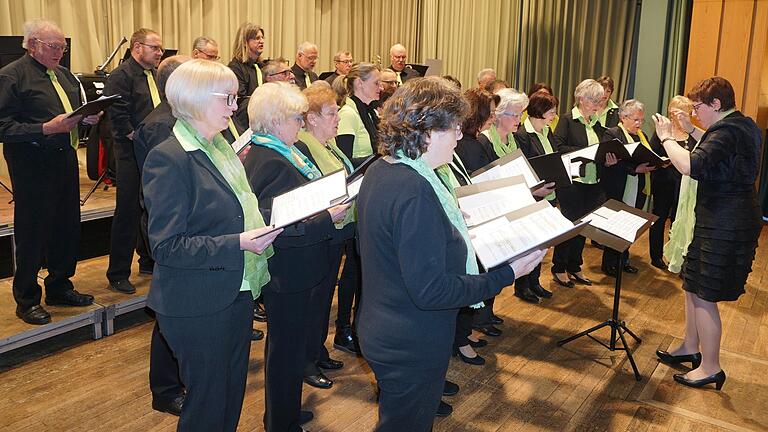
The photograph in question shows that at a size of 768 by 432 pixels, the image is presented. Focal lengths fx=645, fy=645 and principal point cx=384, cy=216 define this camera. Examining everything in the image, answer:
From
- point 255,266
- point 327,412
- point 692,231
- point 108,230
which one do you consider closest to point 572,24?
point 692,231

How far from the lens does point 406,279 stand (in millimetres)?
1688

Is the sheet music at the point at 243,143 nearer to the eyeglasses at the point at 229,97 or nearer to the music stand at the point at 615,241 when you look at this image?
the eyeglasses at the point at 229,97

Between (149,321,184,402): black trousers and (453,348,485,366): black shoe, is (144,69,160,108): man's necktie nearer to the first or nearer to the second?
(149,321,184,402): black trousers

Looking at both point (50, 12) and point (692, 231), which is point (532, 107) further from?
point (50, 12)

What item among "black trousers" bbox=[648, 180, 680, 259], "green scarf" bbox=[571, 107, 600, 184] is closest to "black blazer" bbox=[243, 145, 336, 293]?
"green scarf" bbox=[571, 107, 600, 184]

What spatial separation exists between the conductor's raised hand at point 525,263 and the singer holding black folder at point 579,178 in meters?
2.92

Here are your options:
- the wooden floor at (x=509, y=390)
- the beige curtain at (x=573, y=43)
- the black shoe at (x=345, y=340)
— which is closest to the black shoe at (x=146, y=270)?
the wooden floor at (x=509, y=390)

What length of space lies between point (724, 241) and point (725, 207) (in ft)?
0.55

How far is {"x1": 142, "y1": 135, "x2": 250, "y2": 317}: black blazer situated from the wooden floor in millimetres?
1159

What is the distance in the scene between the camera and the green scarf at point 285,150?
2434 mm

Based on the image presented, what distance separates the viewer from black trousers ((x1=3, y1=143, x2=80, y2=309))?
3.48 meters

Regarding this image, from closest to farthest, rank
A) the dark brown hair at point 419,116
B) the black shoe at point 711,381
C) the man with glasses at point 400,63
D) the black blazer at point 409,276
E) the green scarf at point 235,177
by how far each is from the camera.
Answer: the black blazer at point 409,276 → the dark brown hair at point 419,116 → the green scarf at point 235,177 → the black shoe at point 711,381 → the man with glasses at point 400,63

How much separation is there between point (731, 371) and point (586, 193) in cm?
164

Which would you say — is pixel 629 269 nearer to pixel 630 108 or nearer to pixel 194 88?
pixel 630 108
